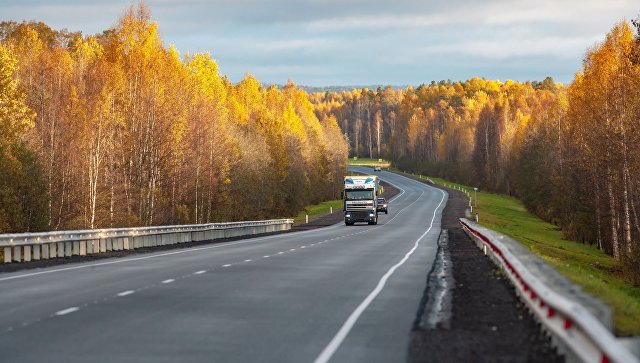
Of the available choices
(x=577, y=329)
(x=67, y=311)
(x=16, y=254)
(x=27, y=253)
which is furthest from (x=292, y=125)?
(x=577, y=329)

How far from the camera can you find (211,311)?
15.2 meters

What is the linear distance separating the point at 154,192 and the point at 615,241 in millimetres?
27804

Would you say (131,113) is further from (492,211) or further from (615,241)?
(492,211)

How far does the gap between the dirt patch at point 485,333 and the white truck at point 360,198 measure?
4893cm

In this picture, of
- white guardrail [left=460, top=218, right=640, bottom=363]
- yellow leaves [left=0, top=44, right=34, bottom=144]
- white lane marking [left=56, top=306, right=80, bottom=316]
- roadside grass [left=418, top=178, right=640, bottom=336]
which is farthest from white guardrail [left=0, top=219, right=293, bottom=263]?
white guardrail [left=460, top=218, right=640, bottom=363]

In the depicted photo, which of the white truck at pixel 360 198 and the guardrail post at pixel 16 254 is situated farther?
the white truck at pixel 360 198

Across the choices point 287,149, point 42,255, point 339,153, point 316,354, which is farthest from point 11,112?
point 339,153

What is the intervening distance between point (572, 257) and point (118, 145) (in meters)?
29.7

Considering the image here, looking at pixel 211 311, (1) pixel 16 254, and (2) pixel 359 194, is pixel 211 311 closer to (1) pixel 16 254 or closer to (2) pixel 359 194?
(1) pixel 16 254

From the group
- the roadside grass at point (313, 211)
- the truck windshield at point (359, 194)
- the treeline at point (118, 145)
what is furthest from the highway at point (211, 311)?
the roadside grass at point (313, 211)

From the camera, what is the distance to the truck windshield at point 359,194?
70812 mm

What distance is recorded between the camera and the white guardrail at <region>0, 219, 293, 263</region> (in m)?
28.5

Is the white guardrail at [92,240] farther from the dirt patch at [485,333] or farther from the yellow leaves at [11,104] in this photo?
the dirt patch at [485,333]

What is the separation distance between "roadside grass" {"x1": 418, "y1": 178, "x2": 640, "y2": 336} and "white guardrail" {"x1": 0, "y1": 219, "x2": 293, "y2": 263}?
50.0ft
